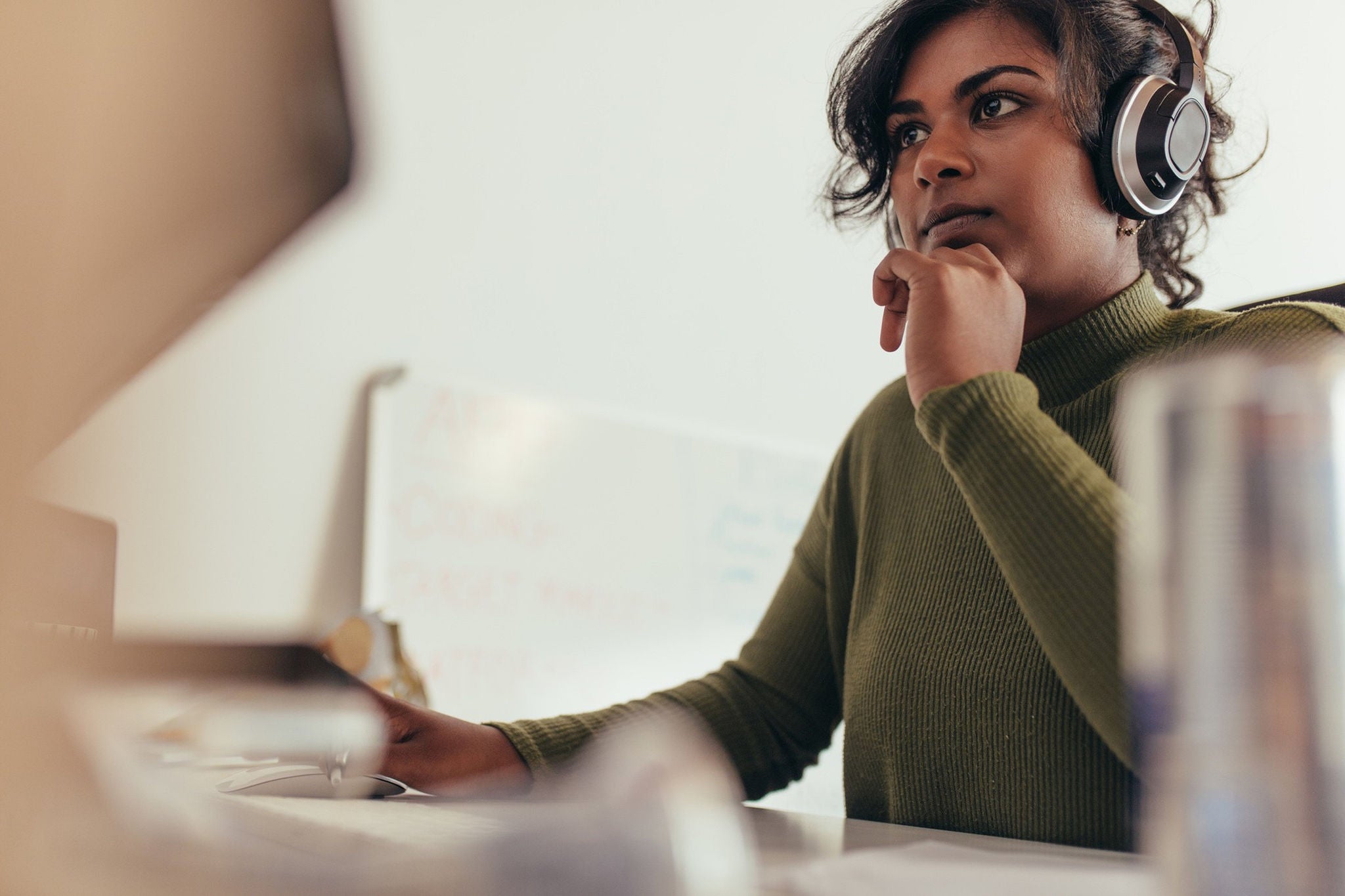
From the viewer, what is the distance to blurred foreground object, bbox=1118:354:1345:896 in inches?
7.7

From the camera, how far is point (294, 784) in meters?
0.52

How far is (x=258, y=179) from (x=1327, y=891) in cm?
25

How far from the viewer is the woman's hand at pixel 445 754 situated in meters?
0.66

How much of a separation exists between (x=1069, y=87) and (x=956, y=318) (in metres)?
0.31

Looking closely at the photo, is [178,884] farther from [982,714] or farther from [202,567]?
[202,567]

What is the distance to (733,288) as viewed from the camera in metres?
2.34

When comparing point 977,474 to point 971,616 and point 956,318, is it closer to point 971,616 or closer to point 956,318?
point 956,318

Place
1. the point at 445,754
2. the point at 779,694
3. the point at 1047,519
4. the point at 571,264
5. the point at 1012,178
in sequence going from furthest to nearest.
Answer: the point at 571,264
the point at 779,694
the point at 1012,178
the point at 445,754
the point at 1047,519

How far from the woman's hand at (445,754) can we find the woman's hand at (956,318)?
36 cm

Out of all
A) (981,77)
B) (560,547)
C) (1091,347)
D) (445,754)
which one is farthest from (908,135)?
(560,547)

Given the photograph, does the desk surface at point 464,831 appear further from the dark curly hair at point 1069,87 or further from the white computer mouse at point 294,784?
the dark curly hair at point 1069,87

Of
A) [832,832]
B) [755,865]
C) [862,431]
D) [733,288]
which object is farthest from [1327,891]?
[733,288]

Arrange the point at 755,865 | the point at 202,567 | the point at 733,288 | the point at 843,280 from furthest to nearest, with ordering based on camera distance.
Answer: the point at 843,280 < the point at 733,288 < the point at 202,567 < the point at 755,865

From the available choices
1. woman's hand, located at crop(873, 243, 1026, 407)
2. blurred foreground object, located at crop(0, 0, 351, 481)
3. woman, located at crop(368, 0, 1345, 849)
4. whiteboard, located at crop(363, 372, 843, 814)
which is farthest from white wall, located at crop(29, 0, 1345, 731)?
A: blurred foreground object, located at crop(0, 0, 351, 481)
